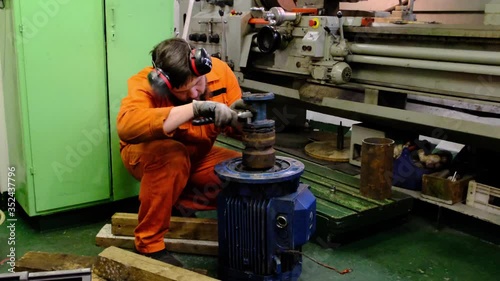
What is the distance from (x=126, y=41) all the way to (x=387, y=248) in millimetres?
1487

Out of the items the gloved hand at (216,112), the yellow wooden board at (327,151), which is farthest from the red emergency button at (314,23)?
the gloved hand at (216,112)

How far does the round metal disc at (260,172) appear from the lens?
149 cm

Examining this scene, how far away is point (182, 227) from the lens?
2021mm

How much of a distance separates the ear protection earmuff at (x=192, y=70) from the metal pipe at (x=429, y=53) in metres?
1.05

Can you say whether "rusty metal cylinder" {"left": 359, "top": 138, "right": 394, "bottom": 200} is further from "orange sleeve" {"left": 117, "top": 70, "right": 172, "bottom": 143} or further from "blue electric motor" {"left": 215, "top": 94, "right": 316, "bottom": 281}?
"orange sleeve" {"left": 117, "top": 70, "right": 172, "bottom": 143}

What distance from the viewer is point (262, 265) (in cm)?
158

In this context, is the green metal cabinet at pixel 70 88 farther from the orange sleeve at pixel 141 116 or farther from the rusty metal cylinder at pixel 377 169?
the rusty metal cylinder at pixel 377 169

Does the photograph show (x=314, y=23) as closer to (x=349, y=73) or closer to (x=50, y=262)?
(x=349, y=73)

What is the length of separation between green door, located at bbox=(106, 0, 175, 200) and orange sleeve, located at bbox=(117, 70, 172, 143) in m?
0.43

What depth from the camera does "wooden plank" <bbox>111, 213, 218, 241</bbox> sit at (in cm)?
200

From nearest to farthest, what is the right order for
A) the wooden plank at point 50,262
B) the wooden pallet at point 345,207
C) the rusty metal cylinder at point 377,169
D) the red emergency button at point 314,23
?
1. the wooden plank at point 50,262
2. the wooden pallet at point 345,207
3. the rusty metal cylinder at point 377,169
4. the red emergency button at point 314,23

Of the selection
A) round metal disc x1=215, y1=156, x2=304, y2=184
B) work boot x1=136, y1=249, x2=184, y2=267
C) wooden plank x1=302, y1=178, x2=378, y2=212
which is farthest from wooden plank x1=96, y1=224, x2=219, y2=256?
wooden plank x1=302, y1=178, x2=378, y2=212

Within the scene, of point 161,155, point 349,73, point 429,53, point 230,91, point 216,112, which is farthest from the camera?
point 349,73

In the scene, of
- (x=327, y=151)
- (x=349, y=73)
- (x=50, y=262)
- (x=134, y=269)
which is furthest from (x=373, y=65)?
(x=50, y=262)
